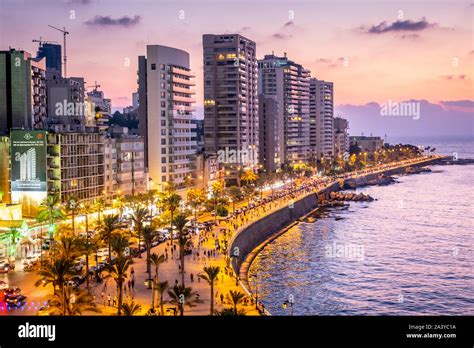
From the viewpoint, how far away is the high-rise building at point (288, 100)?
127625 millimetres

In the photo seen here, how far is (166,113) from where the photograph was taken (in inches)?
2640

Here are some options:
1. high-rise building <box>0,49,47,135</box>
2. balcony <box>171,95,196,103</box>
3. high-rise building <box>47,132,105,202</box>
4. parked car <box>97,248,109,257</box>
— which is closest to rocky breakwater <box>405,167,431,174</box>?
balcony <box>171,95,196,103</box>

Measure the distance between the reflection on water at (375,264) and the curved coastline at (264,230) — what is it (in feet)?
3.55

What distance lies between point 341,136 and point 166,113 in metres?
106

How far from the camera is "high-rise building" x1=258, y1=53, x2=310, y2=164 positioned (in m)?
128

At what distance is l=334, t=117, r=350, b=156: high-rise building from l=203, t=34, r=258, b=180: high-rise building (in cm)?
7189

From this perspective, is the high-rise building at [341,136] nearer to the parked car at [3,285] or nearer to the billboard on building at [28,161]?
the billboard on building at [28,161]

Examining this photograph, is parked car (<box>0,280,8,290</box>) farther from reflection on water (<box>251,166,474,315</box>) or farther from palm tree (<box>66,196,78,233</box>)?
reflection on water (<box>251,166,474,315</box>)

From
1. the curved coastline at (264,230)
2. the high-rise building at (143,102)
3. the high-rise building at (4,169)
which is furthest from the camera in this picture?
the high-rise building at (143,102)

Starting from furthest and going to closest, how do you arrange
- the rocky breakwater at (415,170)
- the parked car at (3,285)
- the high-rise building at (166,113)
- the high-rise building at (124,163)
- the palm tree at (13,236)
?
the rocky breakwater at (415,170) → the high-rise building at (166,113) → the high-rise building at (124,163) → the palm tree at (13,236) → the parked car at (3,285)

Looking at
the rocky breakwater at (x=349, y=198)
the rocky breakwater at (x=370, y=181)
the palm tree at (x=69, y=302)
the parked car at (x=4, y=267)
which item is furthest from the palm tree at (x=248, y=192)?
the palm tree at (x=69, y=302)

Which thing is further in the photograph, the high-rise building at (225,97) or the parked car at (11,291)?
the high-rise building at (225,97)
